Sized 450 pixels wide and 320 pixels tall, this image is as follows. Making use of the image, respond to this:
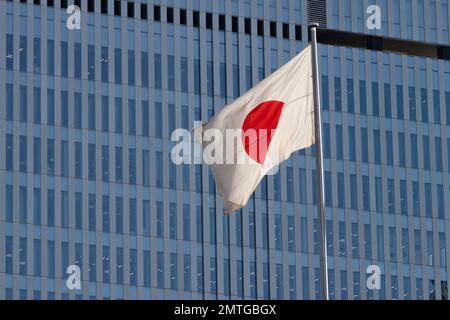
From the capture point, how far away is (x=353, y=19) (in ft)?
463

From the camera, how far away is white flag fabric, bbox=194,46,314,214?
43594mm

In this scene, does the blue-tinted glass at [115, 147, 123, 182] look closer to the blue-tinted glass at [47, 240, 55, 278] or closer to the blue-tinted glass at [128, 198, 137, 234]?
the blue-tinted glass at [128, 198, 137, 234]

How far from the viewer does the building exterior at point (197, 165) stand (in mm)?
127750

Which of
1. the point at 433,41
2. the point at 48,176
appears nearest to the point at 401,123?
the point at 433,41

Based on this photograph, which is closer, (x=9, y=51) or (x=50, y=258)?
(x=50, y=258)

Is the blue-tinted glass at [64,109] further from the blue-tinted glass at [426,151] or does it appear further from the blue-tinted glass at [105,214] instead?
the blue-tinted glass at [426,151]

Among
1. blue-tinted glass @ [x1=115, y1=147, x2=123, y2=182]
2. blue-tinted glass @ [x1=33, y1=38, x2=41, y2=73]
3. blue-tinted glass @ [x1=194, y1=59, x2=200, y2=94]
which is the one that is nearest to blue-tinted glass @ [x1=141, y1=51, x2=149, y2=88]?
blue-tinted glass @ [x1=194, y1=59, x2=200, y2=94]

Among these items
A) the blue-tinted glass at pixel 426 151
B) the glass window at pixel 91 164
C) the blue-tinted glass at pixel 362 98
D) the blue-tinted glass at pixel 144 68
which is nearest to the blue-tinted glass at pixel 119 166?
the glass window at pixel 91 164

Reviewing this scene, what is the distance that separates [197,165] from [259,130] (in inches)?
3551

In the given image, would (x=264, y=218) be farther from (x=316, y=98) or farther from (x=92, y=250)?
(x=316, y=98)

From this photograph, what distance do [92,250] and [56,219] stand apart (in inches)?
115

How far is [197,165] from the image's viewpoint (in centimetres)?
13450

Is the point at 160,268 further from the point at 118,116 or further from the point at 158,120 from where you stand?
the point at 118,116

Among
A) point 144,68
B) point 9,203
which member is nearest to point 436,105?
point 144,68
